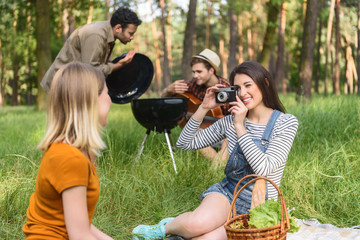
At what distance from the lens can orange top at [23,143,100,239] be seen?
6.14ft

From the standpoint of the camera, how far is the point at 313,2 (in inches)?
356

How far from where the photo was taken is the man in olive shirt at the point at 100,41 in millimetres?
4664

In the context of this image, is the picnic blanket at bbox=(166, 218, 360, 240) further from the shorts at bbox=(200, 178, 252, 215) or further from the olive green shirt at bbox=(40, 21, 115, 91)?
the olive green shirt at bbox=(40, 21, 115, 91)

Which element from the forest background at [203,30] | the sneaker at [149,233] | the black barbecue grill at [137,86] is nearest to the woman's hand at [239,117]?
the sneaker at [149,233]

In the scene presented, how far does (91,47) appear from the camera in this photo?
4656 millimetres

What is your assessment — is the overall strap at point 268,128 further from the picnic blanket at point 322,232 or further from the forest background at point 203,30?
the forest background at point 203,30

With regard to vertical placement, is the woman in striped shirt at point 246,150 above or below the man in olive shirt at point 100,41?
below

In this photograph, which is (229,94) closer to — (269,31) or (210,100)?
(210,100)

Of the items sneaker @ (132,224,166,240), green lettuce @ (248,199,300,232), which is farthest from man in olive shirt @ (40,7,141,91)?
green lettuce @ (248,199,300,232)

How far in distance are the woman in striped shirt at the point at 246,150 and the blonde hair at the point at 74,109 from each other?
1.20m

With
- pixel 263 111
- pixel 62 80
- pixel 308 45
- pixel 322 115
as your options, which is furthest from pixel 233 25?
pixel 62 80

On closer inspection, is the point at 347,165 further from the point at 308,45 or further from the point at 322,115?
the point at 308,45

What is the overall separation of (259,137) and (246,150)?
29 cm

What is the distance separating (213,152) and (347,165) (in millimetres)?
1433
